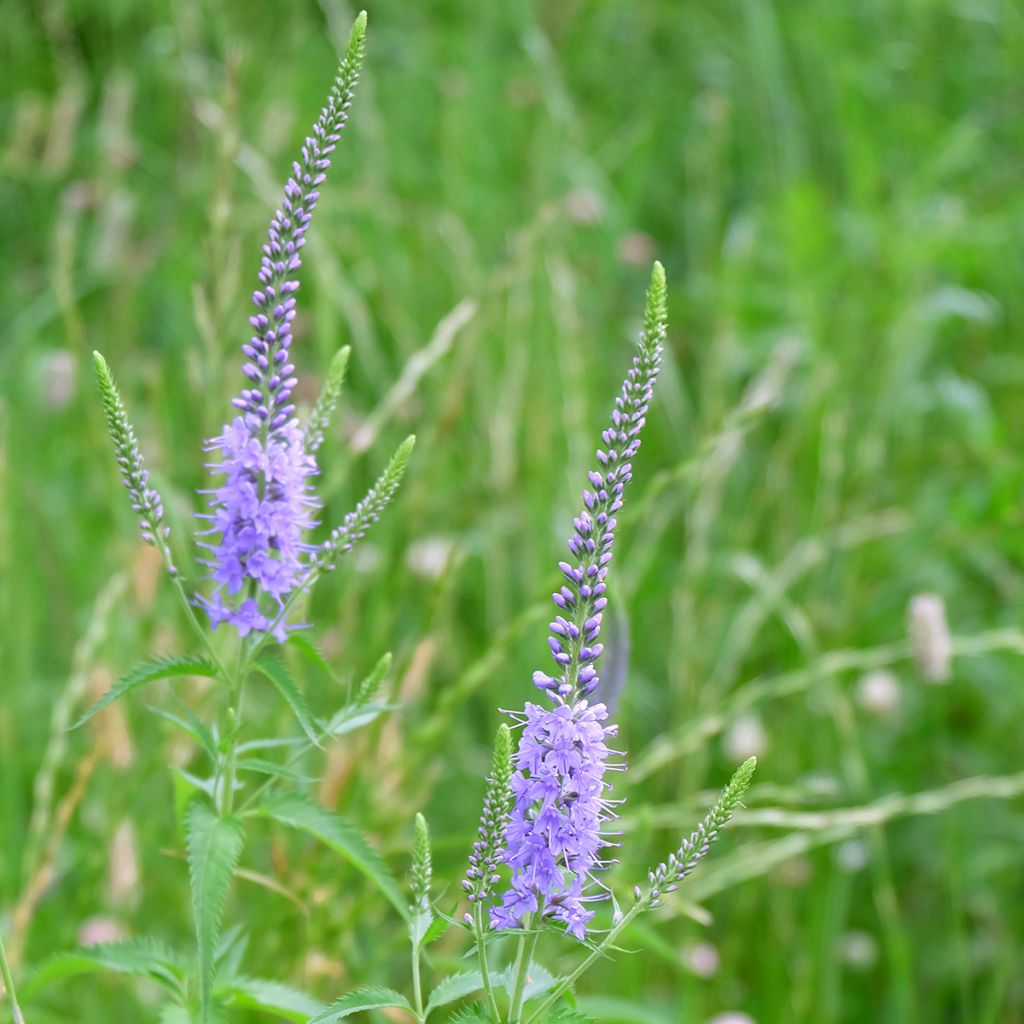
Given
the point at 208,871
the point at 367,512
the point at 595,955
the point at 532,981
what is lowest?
the point at 532,981

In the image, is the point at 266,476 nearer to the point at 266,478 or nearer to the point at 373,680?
the point at 266,478

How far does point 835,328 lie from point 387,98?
9.07 feet

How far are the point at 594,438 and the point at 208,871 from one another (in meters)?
2.96

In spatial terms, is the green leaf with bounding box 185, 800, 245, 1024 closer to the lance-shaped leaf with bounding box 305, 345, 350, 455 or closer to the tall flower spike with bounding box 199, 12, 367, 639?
the tall flower spike with bounding box 199, 12, 367, 639

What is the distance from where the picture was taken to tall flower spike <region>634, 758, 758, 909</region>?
1.41m

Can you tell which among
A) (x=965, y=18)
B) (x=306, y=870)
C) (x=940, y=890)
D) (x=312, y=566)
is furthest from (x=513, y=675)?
(x=965, y=18)

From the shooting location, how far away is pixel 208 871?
160 cm

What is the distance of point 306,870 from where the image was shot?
2.78 metres

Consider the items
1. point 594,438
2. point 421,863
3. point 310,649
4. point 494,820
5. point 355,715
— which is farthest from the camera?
point 594,438

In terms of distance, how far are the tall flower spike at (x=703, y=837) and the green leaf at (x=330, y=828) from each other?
1.29ft

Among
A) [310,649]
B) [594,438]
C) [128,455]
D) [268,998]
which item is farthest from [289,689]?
[594,438]

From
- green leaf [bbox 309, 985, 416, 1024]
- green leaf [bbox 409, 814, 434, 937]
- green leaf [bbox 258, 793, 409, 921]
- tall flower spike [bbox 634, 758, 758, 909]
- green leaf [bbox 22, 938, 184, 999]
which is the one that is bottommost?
green leaf [bbox 22, 938, 184, 999]

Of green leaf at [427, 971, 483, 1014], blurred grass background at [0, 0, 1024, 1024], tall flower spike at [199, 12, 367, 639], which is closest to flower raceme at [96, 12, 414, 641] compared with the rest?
tall flower spike at [199, 12, 367, 639]

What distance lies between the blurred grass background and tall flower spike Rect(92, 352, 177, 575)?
104cm
